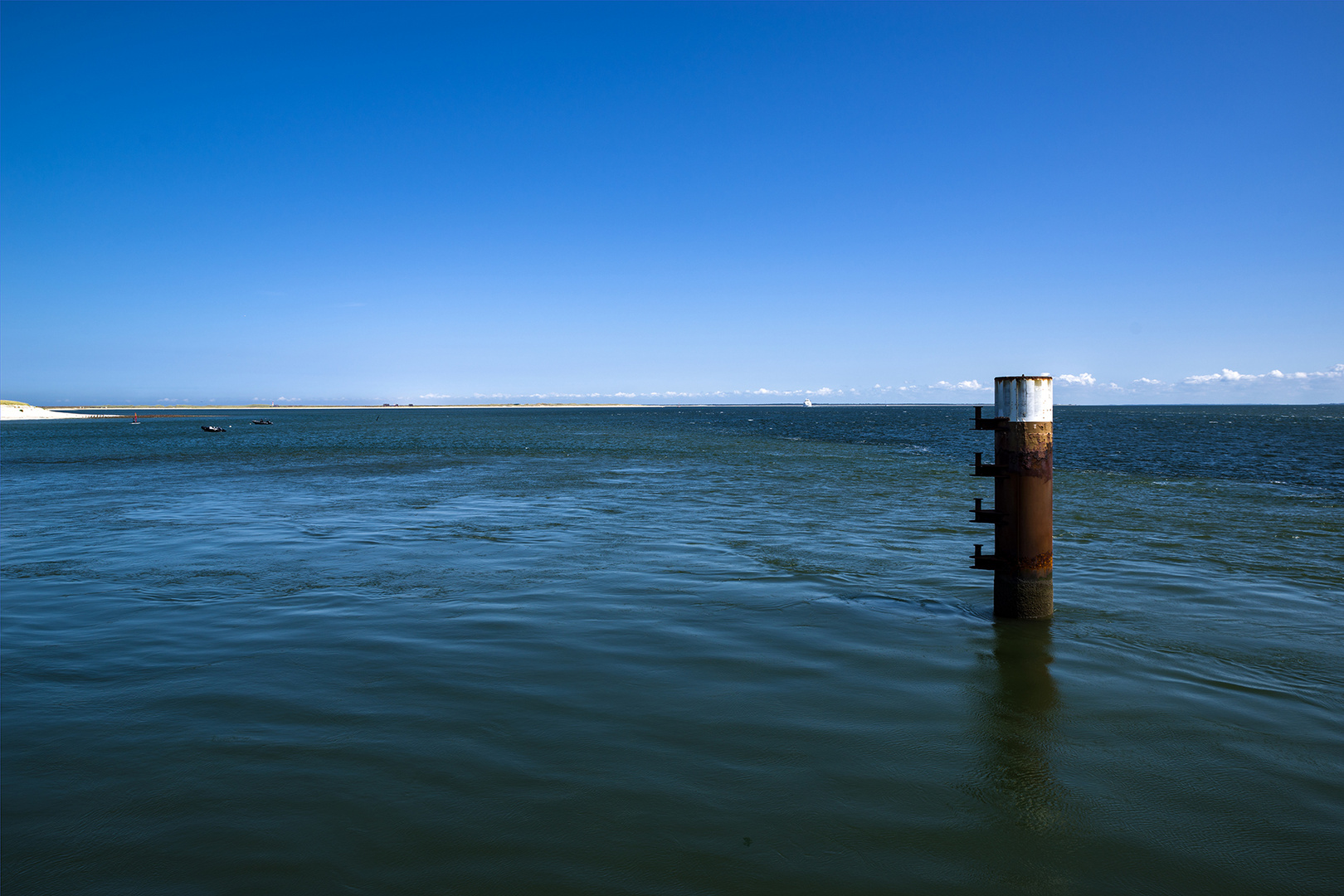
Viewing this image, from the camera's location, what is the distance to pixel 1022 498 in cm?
759

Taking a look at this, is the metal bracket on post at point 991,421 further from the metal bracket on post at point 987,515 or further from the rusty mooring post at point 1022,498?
the metal bracket on post at point 987,515

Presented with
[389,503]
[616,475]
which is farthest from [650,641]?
[616,475]

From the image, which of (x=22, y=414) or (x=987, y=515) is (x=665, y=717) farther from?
(x=22, y=414)

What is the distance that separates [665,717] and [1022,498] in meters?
4.33

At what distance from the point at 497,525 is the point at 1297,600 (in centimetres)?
1178

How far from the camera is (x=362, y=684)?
606cm

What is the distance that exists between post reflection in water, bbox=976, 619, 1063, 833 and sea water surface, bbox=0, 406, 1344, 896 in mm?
32

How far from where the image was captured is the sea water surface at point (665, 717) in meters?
3.81

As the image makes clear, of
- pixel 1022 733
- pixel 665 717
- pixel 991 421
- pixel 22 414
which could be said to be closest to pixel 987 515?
pixel 991 421

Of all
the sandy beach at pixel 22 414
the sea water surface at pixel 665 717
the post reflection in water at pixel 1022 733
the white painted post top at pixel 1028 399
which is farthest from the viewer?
the sandy beach at pixel 22 414

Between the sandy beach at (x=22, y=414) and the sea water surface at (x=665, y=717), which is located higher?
the sandy beach at (x=22, y=414)

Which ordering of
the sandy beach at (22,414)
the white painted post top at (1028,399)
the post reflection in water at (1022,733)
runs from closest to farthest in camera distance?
the post reflection in water at (1022,733) → the white painted post top at (1028,399) → the sandy beach at (22,414)

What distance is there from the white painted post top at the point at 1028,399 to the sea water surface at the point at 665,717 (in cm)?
208

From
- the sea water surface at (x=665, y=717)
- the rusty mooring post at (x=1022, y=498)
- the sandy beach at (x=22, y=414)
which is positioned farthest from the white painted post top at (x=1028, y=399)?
the sandy beach at (x=22, y=414)
